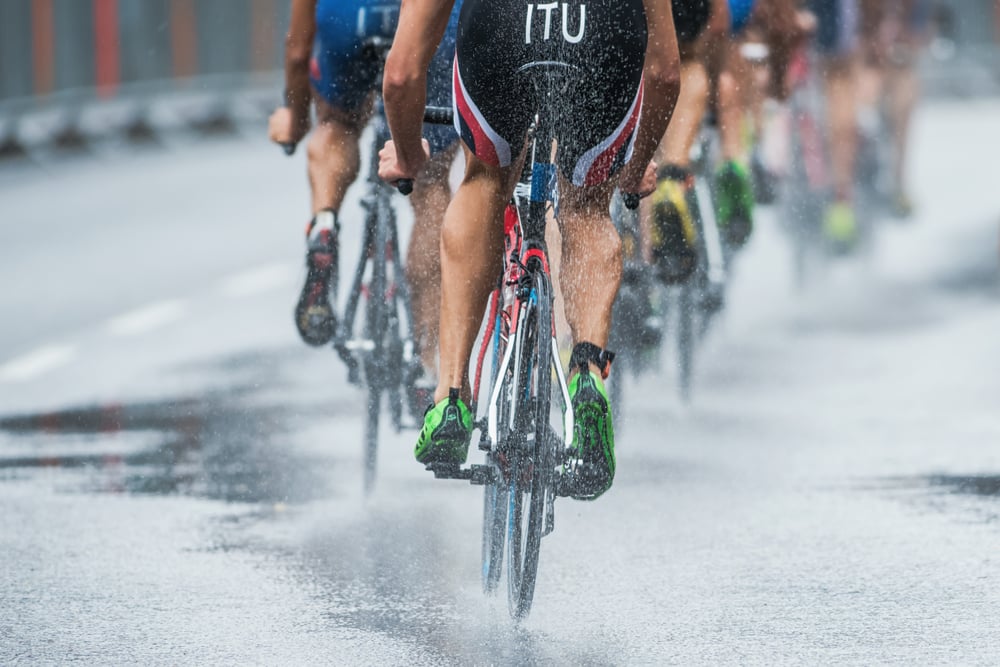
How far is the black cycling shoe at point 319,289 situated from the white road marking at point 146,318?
13.4 feet

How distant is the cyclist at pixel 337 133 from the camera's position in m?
8.40

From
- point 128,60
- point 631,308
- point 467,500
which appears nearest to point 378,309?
point 467,500

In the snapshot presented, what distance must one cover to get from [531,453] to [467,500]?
6.60 ft

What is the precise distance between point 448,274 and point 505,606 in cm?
93

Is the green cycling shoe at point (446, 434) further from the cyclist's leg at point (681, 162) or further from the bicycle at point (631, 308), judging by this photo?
the cyclist's leg at point (681, 162)

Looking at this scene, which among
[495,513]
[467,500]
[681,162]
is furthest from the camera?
[681,162]

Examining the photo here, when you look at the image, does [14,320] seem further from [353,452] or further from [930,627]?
[930,627]

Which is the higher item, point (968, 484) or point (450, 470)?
point (450, 470)

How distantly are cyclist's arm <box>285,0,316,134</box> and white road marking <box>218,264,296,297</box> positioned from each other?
558cm

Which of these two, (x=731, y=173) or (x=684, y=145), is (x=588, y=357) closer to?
(x=684, y=145)

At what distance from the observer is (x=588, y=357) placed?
6223mm

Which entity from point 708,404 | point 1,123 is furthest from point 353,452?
point 1,123

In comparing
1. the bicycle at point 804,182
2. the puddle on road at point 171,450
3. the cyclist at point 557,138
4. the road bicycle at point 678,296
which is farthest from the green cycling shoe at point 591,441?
the bicycle at point 804,182

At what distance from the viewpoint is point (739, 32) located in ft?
34.9
